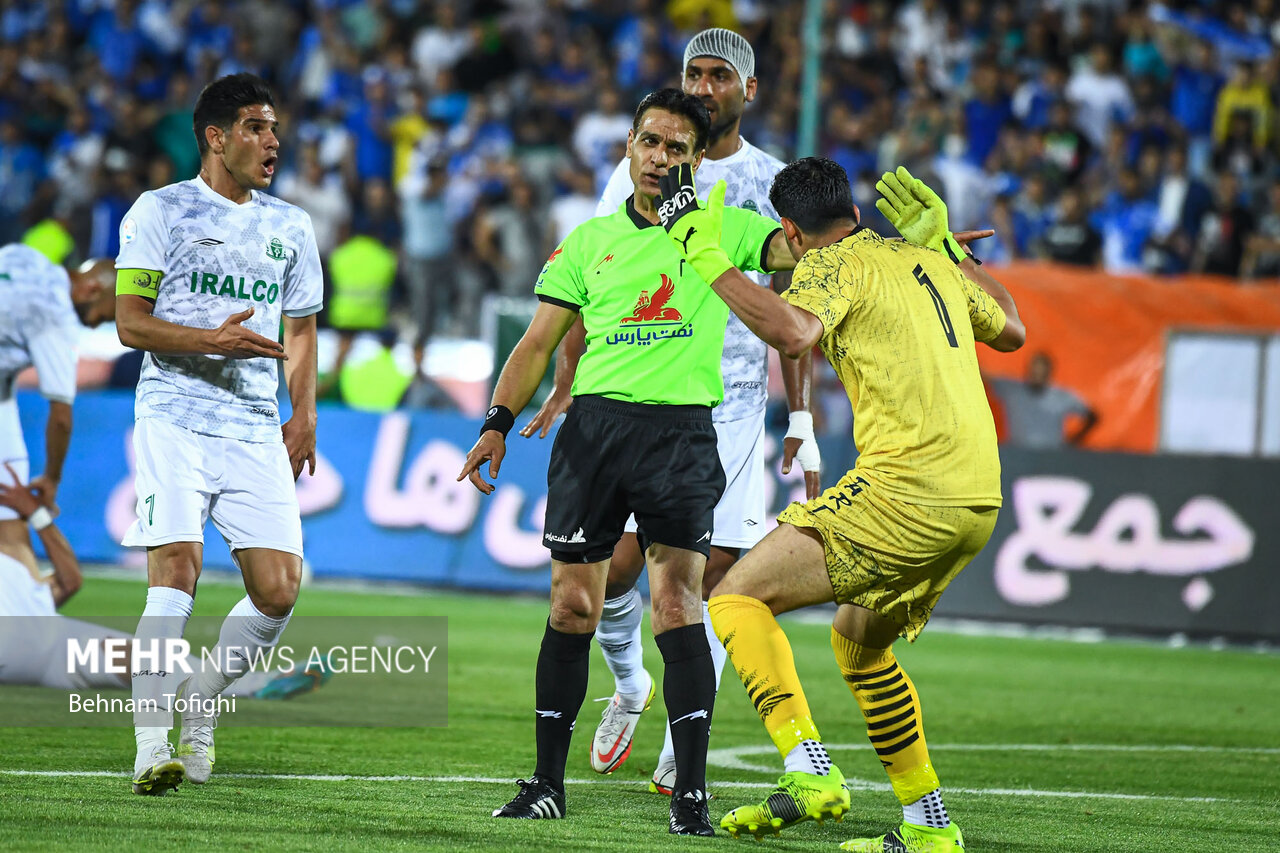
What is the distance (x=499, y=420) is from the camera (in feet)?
19.5

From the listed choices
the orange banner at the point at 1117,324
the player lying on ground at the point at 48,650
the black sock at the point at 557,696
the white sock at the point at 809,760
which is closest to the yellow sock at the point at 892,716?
the white sock at the point at 809,760

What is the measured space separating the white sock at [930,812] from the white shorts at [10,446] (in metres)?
5.11

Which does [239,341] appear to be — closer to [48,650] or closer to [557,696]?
[557,696]

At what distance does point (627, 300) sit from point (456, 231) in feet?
42.2

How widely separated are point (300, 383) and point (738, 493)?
1.77 meters

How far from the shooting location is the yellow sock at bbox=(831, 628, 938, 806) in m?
5.48

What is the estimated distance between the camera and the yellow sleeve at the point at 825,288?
5.32m

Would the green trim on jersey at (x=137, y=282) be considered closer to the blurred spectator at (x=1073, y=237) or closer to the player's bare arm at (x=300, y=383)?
the player's bare arm at (x=300, y=383)

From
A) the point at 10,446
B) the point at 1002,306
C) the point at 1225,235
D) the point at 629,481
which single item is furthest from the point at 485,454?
the point at 1225,235

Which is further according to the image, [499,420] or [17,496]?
[17,496]

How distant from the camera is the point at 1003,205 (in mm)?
17531

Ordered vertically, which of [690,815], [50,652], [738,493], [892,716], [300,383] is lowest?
[50,652]

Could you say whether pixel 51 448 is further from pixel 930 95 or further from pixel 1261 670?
pixel 930 95

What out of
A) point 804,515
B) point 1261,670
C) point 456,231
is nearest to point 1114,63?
point 456,231
